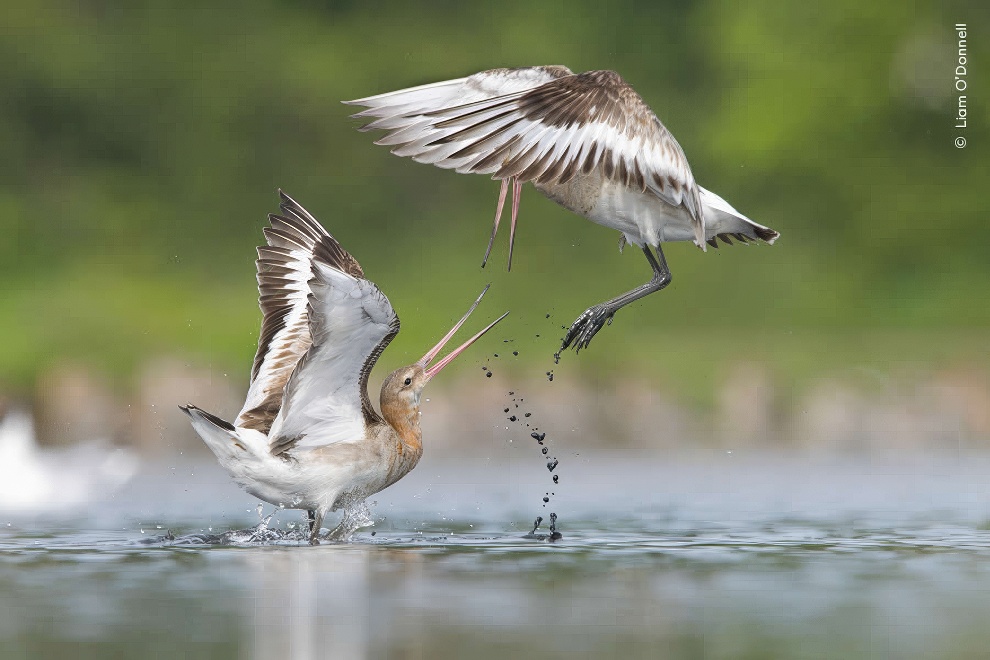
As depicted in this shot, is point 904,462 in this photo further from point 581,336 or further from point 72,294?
point 72,294

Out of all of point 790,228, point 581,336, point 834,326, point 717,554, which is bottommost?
point 717,554

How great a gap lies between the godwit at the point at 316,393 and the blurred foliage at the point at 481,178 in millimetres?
9502

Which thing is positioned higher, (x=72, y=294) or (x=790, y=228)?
(x=790, y=228)

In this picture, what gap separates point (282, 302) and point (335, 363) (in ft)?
5.57

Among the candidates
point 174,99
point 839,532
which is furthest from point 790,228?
point 839,532

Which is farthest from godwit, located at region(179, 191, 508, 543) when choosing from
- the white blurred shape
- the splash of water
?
the white blurred shape

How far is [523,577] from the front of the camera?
31.7 feet

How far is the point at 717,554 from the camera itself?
417 inches

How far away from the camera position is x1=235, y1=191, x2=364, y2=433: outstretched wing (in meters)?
11.8

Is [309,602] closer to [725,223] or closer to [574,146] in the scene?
[574,146]

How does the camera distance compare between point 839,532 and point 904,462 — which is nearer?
point 839,532

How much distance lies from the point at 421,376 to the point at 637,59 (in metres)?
21.7

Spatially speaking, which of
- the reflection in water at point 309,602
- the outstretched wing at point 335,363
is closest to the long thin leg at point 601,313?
the outstretched wing at point 335,363

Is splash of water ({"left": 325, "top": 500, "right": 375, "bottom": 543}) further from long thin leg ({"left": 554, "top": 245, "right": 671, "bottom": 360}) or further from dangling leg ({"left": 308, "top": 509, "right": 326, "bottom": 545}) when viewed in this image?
long thin leg ({"left": 554, "top": 245, "right": 671, "bottom": 360})
